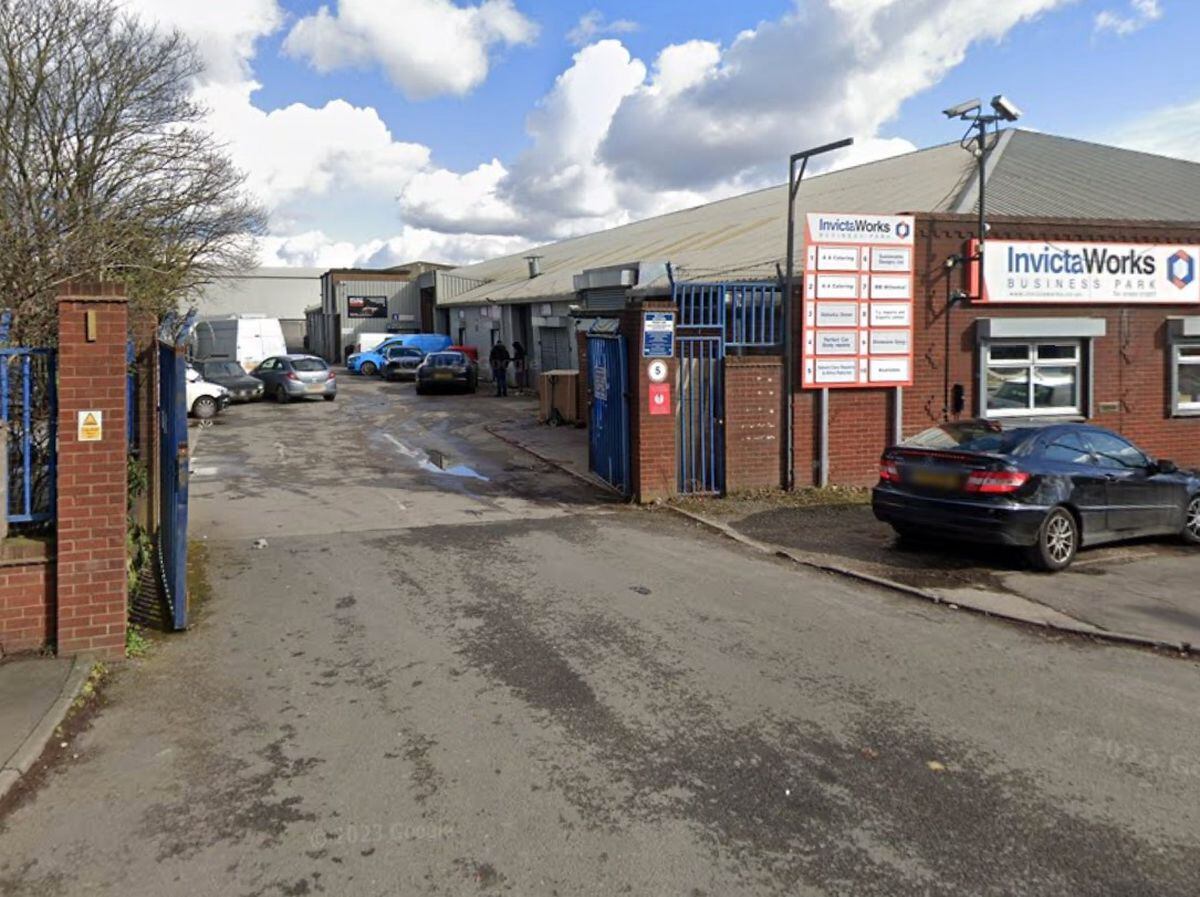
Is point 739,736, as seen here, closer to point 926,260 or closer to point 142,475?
point 142,475

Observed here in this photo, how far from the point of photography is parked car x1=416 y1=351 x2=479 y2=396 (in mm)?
30906

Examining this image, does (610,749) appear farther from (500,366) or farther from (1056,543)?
(500,366)

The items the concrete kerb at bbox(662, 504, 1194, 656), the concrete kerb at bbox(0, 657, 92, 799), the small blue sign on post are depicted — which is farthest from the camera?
the small blue sign on post

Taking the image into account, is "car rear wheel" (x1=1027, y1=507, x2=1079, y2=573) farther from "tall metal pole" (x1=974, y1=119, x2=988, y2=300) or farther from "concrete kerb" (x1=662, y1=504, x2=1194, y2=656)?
"tall metal pole" (x1=974, y1=119, x2=988, y2=300)

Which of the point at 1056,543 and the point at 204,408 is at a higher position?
the point at 204,408

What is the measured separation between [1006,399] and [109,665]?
12.3 m

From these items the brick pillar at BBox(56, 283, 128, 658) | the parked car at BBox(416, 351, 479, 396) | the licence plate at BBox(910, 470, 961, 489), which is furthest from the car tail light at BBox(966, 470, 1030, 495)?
the parked car at BBox(416, 351, 479, 396)

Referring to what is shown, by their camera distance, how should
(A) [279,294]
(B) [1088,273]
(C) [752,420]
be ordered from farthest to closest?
1. (A) [279,294]
2. (B) [1088,273]
3. (C) [752,420]

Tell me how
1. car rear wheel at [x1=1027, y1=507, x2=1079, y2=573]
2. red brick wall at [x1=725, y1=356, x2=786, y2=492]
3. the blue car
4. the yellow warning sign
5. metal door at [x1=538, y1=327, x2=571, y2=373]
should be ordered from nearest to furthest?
1. the yellow warning sign
2. car rear wheel at [x1=1027, y1=507, x2=1079, y2=573]
3. red brick wall at [x1=725, y1=356, x2=786, y2=492]
4. metal door at [x1=538, y1=327, x2=571, y2=373]
5. the blue car

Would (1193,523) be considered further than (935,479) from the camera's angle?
Yes

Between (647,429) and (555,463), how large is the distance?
13.4 ft

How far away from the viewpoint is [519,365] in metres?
33.0

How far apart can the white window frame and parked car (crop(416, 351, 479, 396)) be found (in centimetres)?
2000

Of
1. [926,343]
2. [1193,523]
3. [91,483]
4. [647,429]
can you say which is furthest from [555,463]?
[91,483]
